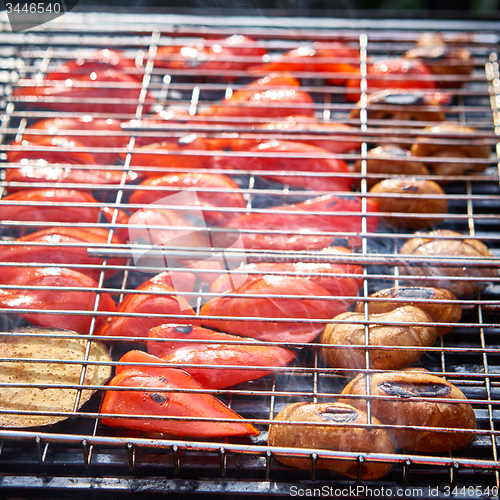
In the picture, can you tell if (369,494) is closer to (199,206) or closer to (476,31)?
(199,206)

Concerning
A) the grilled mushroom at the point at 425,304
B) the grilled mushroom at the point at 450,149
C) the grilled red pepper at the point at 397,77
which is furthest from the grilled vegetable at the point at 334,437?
the grilled red pepper at the point at 397,77

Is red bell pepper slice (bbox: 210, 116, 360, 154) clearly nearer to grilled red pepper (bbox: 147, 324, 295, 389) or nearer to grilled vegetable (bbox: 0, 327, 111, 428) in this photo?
grilled red pepper (bbox: 147, 324, 295, 389)

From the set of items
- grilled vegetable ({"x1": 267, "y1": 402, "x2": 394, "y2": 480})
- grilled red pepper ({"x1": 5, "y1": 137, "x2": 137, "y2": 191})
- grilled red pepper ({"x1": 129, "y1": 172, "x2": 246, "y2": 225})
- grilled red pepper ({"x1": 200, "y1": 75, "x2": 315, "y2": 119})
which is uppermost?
grilled red pepper ({"x1": 200, "y1": 75, "x2": 315, "y2": 119})

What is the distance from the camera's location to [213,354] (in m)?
2.08

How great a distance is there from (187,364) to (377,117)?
6.63 feet

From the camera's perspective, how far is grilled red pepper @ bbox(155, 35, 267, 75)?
3367 millimetres

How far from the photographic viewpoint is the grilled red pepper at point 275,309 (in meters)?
2.19

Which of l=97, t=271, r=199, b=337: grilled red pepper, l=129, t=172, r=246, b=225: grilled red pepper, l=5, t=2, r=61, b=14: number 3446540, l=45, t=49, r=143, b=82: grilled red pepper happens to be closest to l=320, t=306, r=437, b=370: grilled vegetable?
l=97, t=271, r=199, b=337: grilled red pepper

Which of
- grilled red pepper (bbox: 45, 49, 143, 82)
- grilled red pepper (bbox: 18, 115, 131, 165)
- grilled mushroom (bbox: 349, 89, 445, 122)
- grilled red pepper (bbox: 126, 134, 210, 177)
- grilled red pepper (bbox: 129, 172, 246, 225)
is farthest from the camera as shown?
grilled red pepper (bbox: 45, 49, 143, 82)

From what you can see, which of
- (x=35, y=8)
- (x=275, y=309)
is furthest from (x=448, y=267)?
(x=35, y=8)

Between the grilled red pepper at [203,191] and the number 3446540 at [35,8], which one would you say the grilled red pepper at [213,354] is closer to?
the grilled red pepper at [203,191]

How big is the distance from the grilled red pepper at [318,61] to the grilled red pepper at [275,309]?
5.69ft

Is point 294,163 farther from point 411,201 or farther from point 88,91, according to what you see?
point 88,91

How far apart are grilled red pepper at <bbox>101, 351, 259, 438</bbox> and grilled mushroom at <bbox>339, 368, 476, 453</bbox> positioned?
520 mm
